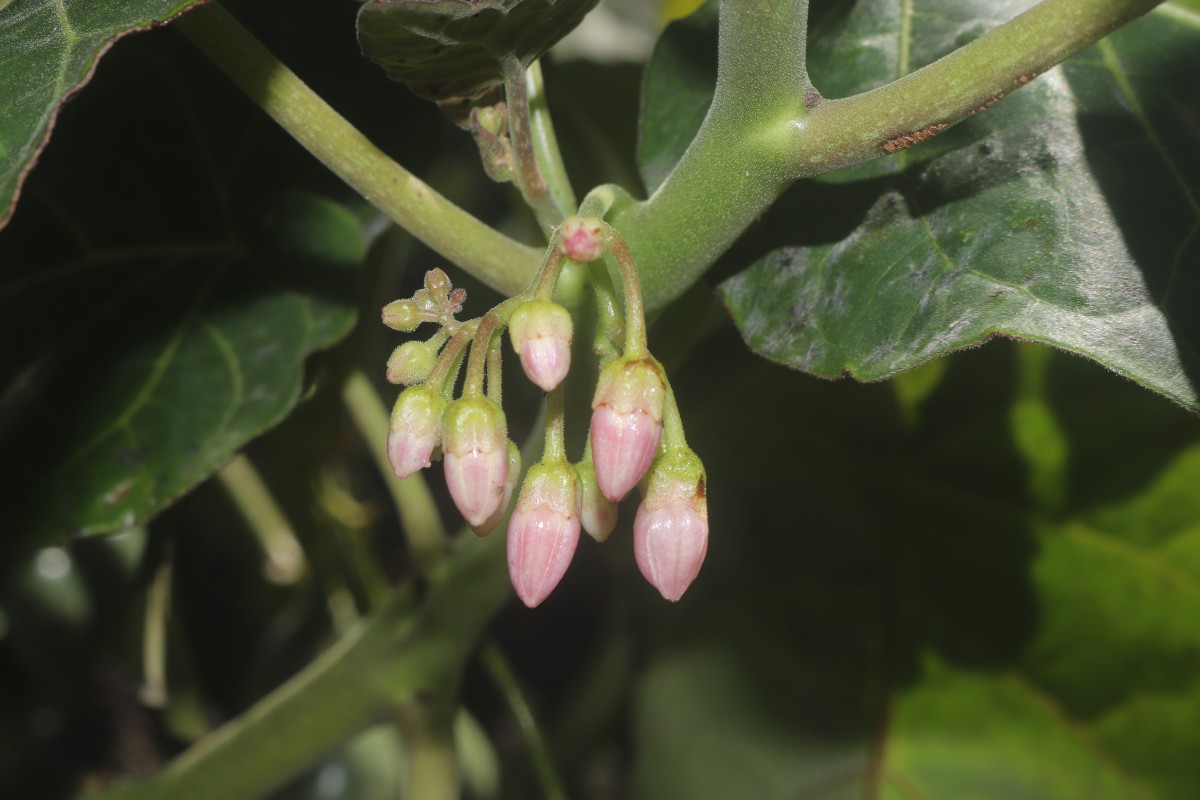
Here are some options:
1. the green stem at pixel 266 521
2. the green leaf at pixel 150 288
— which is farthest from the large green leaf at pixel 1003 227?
the green stem at pixel 266 521

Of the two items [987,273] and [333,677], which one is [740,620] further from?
[987,273]

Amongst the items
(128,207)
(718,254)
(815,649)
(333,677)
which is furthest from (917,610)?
(128,207)

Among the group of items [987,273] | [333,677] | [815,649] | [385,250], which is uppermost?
[987,273]

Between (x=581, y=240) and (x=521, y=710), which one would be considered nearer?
(x=581, y=240)

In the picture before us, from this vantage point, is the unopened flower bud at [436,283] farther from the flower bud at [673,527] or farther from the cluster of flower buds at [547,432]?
the flower bud at [673,527]

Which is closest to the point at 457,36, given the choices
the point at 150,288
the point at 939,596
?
the point at 150,288

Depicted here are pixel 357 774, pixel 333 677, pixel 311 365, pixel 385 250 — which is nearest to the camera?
pixel 311 365

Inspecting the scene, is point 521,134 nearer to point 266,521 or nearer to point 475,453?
point 475,453
